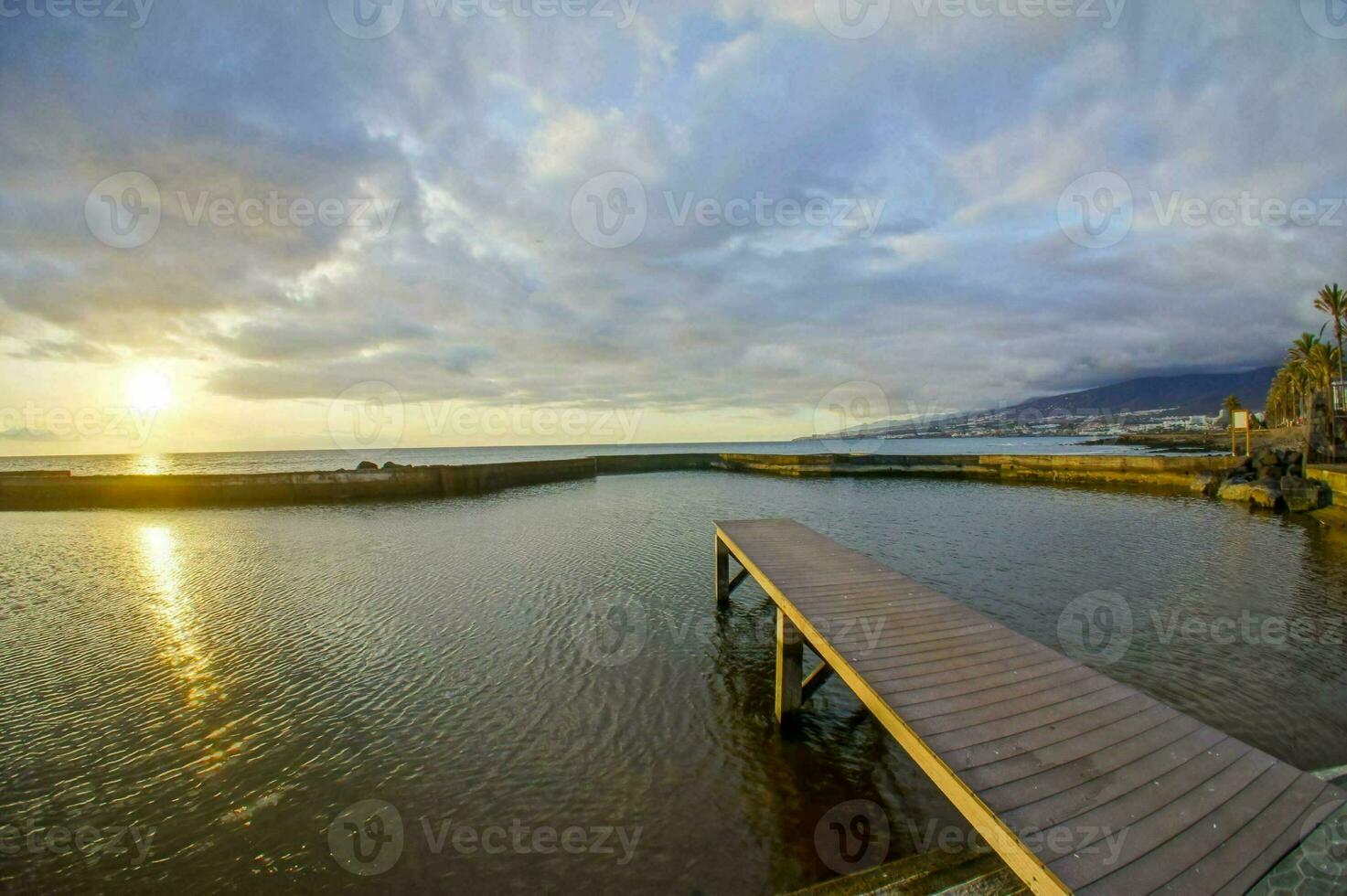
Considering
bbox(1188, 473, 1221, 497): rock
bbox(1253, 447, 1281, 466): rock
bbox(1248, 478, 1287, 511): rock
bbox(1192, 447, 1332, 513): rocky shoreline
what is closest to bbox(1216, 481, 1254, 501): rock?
bbox(1192, 447, 1332, 513): rocky shoreline

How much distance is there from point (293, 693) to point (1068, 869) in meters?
8.37

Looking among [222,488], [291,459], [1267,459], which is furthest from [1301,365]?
[291,459]

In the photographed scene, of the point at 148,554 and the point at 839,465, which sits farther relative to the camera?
the point at 839,465

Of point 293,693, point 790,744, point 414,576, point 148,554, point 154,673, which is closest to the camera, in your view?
point 790,744

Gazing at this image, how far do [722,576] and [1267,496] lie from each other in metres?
23.4

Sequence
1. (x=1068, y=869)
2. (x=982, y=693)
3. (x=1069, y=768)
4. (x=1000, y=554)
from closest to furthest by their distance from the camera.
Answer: (x=1068, y=869)
(x=1069, y=768)
(x=982, y=693)
(x=1000, y=554)

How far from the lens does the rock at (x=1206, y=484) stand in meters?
25.4

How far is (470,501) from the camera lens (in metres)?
27.9

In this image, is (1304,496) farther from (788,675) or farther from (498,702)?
(498,702)

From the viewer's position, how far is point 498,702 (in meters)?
6.84

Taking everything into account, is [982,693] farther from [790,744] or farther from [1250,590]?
[1250,590]

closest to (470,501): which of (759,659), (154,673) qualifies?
(154,673)

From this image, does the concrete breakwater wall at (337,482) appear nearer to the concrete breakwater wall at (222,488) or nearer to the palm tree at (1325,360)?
the concrete breakwater wall at (222,488)

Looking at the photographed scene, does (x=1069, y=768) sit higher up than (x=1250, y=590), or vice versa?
(x=1069, y=768)
